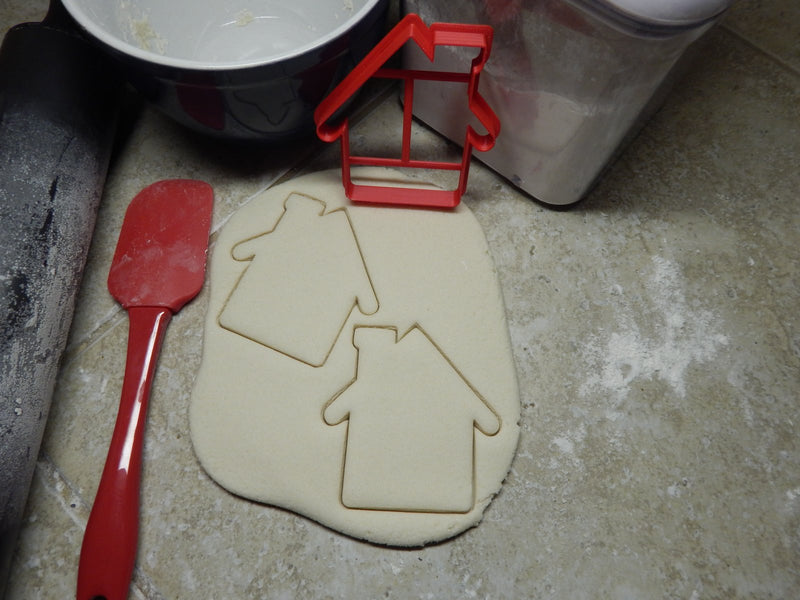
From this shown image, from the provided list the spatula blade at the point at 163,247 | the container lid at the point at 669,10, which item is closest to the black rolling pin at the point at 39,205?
the spatula blade at the point at 163,247

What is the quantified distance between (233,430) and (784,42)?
3.18 feet

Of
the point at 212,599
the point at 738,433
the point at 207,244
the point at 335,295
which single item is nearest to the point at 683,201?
the point at 738,433

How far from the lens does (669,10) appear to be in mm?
512

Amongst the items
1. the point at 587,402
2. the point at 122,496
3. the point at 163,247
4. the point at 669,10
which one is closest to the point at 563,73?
A: the point at 669,10

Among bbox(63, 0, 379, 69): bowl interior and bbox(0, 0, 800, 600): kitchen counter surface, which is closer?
bbox(0, 0, 800, 600): kitchen counter surface

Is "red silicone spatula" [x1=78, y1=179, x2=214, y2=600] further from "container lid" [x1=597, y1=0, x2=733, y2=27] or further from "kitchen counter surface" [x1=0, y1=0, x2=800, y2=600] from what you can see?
"container lid" [x1=597, y1=0, x2=733, y2=27]

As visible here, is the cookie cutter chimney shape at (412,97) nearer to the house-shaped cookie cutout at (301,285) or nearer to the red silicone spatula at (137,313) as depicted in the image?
the house-shaped cookie cutout at (301,285)

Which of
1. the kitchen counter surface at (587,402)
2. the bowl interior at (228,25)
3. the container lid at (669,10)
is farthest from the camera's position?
the bowl interior at (228,25)

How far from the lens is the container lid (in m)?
0.51

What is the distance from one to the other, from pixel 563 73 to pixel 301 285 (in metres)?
0.36

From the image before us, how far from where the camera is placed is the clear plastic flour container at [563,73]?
537 mm

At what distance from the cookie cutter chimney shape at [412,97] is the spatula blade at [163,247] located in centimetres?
19

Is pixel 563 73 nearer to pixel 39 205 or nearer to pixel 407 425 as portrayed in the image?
pixel 407 425

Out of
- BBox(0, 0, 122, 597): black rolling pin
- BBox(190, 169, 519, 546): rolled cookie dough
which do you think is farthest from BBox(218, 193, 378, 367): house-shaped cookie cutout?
BBox(0, 0, 122, 597): black rolling pin
